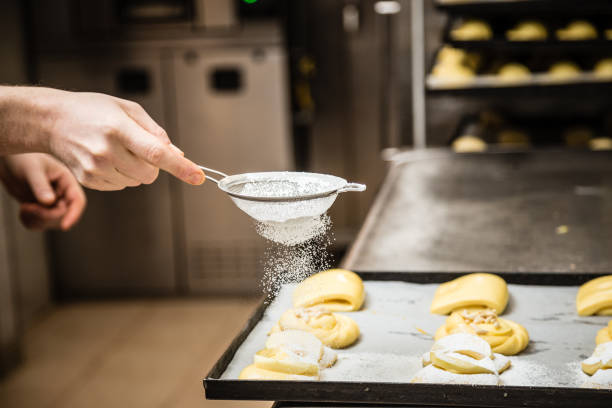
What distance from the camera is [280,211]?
954 millimetres

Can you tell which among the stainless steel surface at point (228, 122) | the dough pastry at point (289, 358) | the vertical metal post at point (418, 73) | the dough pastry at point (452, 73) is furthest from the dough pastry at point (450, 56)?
the dough pastry at point (289, 358)

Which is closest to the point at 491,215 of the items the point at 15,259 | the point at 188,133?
the point at 188,133

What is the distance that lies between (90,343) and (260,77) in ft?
5.56

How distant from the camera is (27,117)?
933 millimetres

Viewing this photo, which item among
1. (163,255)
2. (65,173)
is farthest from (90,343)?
(65,173)

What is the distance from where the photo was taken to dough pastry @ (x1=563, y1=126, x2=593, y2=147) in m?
2.84

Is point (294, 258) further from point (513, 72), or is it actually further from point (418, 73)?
point (513, 72)

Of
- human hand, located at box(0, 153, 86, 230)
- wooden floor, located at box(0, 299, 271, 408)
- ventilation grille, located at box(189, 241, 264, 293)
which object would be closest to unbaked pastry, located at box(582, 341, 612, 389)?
human hand, located at box(0, 153, 86, 230)

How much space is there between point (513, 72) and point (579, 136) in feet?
1.32

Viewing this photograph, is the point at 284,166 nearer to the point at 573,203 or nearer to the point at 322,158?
the point at 322,158

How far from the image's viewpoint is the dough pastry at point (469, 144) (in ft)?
8.95

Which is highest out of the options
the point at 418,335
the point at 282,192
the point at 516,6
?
the point at 516,6

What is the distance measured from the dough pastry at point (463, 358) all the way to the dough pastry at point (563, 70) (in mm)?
2096

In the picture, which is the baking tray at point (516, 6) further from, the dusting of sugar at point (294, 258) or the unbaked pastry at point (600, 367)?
the unbaked pastry at point (600, 367)
